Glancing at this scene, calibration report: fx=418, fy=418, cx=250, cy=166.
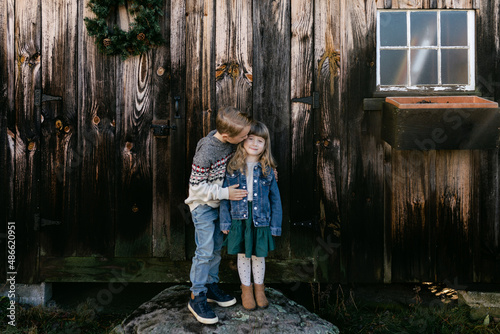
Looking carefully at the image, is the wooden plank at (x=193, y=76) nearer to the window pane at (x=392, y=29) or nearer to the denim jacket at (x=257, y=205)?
the denim jacket at (x=257, y=205)

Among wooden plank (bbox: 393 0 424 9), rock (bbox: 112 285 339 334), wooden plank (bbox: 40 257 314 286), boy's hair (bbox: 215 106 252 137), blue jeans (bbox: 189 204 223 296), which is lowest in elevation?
rock (bbox: 112 285 339 334)

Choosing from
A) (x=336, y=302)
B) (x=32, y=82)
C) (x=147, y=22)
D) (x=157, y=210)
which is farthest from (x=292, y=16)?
(x=336, y=302)

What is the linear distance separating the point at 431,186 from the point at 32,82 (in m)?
3.38

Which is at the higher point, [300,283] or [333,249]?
[333,249]

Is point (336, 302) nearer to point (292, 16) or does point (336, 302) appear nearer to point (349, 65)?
point (349, 65)

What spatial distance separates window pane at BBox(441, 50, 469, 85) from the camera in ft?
11.4

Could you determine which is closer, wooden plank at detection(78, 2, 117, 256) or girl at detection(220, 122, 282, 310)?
girl at detection(220, 122, 282, 310)

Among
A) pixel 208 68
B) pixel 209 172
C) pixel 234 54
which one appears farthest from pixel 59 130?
pixel 234 54

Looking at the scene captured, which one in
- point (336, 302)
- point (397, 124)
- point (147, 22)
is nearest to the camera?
point (397, 124)

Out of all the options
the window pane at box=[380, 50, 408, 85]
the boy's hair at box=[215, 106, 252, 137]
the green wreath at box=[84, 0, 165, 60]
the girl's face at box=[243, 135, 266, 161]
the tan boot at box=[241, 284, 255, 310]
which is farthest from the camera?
the window pane at box=[380, 50, 408, 85]

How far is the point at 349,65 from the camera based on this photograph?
3.39 metres

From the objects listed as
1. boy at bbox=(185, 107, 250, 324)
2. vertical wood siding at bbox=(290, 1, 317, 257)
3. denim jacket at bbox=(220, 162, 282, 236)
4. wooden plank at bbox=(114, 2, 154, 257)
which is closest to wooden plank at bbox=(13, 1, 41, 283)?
wooden plank at bbox=(114, 2, 154, 257)

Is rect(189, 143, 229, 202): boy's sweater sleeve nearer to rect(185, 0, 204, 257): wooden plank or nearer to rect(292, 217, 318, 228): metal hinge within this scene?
rect(185, 0, 204, 257): wooden plank

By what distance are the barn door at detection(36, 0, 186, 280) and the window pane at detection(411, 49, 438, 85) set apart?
1.91 metres
